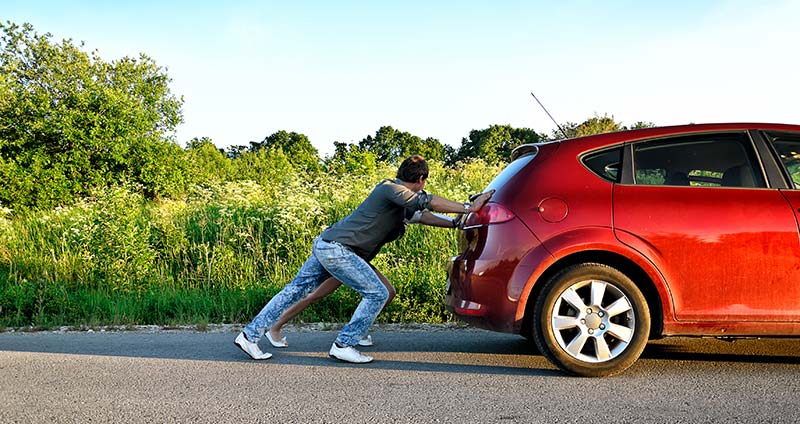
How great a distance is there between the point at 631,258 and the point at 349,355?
2153 millimetres

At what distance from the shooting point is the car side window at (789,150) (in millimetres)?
5094

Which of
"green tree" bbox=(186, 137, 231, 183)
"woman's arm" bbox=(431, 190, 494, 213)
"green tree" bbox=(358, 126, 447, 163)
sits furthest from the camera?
"green tree" bbox=(358, 126, 447, 163)

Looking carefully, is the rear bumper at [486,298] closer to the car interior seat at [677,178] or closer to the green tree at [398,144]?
the car interior seat at [677,178]

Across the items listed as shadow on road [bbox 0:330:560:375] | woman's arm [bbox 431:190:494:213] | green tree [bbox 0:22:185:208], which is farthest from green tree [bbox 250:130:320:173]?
woman's arm [bbox 431:190:494:213]

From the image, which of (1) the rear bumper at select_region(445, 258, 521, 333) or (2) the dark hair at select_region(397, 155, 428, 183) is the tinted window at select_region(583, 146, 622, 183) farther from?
(2) the dark hair at select_region(397, 155, 428, 183)

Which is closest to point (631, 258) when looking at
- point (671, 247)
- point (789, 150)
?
point (671, 247)

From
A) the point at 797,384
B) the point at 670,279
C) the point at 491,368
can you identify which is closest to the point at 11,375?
the point at 491,368

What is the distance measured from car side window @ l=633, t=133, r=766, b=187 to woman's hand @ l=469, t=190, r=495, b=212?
102cm

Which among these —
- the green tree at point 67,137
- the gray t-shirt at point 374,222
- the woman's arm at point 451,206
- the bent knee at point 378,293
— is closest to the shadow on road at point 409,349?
the bent knee at point 378,293

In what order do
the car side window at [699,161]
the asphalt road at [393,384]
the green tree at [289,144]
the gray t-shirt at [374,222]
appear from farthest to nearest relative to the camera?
the green tree at [289,144] < the gray t-shirt at [374,222] < the car side window at [699,161] < the asphalt road at [393,384]

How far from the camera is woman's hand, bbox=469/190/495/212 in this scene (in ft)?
17.2

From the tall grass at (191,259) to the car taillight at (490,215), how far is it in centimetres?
273

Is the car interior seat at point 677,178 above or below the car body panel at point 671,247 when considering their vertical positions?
above

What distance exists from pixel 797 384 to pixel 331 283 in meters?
3.39
